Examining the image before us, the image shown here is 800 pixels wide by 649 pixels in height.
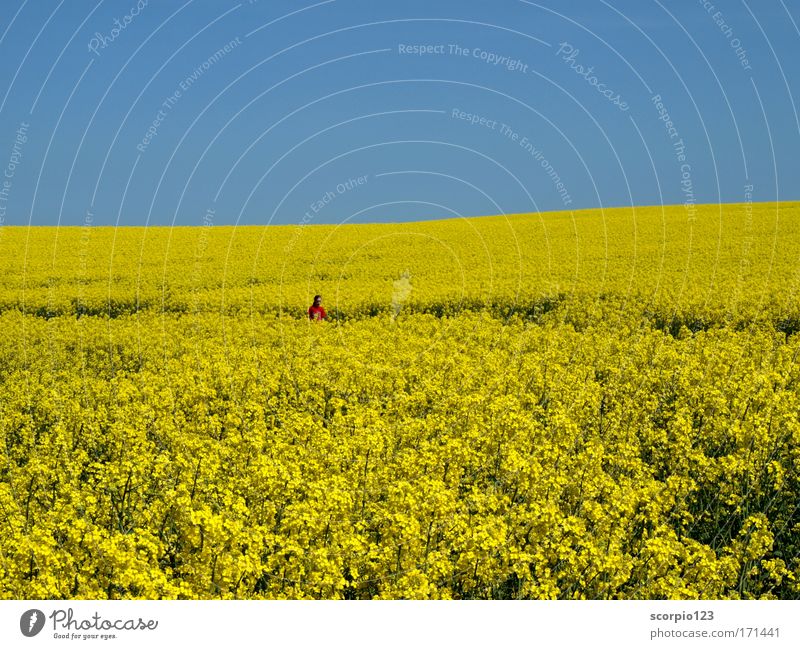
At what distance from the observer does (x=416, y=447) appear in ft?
40.6

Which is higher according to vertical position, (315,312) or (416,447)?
(315,312)

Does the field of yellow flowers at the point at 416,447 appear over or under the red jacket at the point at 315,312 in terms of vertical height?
under

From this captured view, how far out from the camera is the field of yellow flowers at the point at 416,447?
27.3 feet

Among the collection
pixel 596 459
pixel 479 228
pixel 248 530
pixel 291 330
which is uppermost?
pixel 479 228

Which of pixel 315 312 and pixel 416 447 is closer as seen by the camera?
pixel 416 447

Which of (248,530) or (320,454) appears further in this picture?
(320,454)

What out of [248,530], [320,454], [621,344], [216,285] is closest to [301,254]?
[216,285]

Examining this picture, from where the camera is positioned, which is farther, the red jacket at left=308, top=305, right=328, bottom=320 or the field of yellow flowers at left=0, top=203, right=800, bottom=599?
the red jacket at left=308, top=305, right=328, bottom=320

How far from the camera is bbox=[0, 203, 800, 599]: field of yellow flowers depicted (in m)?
8.32

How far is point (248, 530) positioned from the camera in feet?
27.5

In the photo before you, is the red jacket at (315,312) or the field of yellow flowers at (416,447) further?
the red jacket at (315,312)

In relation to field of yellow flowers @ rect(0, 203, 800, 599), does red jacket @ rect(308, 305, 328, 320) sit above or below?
above
